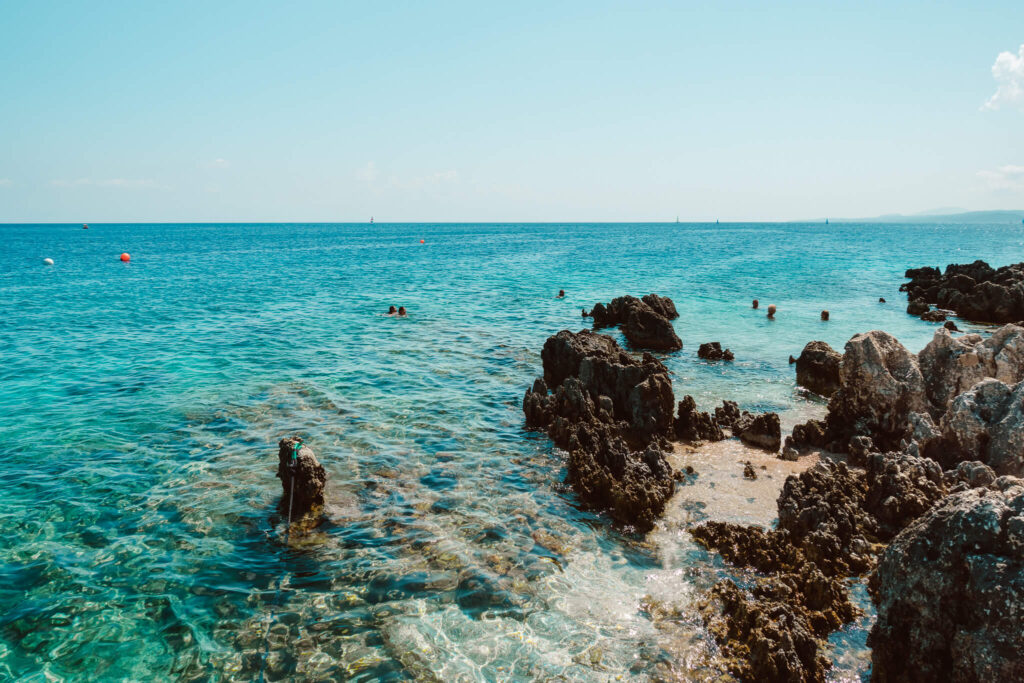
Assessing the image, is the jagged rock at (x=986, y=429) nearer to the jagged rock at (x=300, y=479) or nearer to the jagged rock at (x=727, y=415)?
the jagged rock at (x=727, y=415)

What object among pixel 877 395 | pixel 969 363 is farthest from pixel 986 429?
pixel 969 363

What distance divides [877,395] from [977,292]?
30.6m

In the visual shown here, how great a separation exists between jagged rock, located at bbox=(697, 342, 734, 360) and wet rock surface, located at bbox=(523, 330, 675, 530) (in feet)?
21.7

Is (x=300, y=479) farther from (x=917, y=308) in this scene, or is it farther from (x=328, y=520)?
(x=917, y=308)

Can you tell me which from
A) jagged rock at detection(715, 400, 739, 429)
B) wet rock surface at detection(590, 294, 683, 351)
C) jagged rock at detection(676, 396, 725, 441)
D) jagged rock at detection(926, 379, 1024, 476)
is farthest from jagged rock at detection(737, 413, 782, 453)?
wet rock surface at detection(590, 294, 683, 351)

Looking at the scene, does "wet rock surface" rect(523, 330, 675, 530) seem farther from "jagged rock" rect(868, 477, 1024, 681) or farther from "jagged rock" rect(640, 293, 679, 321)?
"jagged rock" rect(640, 293, 679, 321)

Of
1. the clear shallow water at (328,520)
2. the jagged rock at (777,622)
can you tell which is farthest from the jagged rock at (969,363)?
the jagged rock at (777,622)

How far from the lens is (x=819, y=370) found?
22203 millimetres

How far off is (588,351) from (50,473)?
56.0 feet

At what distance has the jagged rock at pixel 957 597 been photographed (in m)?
6.67

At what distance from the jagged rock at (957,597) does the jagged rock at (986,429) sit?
6.67 metres

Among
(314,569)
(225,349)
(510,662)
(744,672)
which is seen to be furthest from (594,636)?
(225,349)

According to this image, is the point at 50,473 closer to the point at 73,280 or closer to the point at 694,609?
the point at 694,609

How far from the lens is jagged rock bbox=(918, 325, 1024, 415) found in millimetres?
16219
